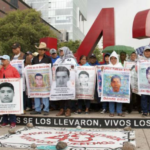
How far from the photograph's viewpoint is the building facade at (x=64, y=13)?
91.0 metres

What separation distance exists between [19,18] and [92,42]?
75.0 ft

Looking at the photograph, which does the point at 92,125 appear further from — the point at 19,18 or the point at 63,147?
the point at 19,18

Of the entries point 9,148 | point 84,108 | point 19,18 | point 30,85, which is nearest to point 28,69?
point 30,85

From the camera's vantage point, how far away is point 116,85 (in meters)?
6.47

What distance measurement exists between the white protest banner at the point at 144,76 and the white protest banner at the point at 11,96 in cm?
294

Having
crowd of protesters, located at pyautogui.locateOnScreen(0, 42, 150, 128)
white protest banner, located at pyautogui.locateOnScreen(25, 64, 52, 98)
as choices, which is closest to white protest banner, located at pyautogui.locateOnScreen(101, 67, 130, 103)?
crowd of protesters, located at pyautogui.locateOnScreen(0, 42, 150, 128)

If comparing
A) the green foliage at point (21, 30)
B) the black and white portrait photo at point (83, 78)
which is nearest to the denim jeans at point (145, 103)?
the black and white portrait photo at point (83, 78)

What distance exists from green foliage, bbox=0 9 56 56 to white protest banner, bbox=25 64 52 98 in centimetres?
2305

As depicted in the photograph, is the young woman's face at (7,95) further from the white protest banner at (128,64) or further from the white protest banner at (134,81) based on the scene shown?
the white protest banner at (128,64)

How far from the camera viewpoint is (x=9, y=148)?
4.07 metres

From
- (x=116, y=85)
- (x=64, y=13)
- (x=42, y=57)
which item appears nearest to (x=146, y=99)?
(x=116, y=85)

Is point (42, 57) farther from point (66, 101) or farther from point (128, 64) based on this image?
point (128, 64)

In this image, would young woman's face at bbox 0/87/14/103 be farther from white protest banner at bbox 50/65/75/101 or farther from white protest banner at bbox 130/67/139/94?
white protest banner at bbox 130/67/139/94

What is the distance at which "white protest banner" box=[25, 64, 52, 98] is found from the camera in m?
6.81
